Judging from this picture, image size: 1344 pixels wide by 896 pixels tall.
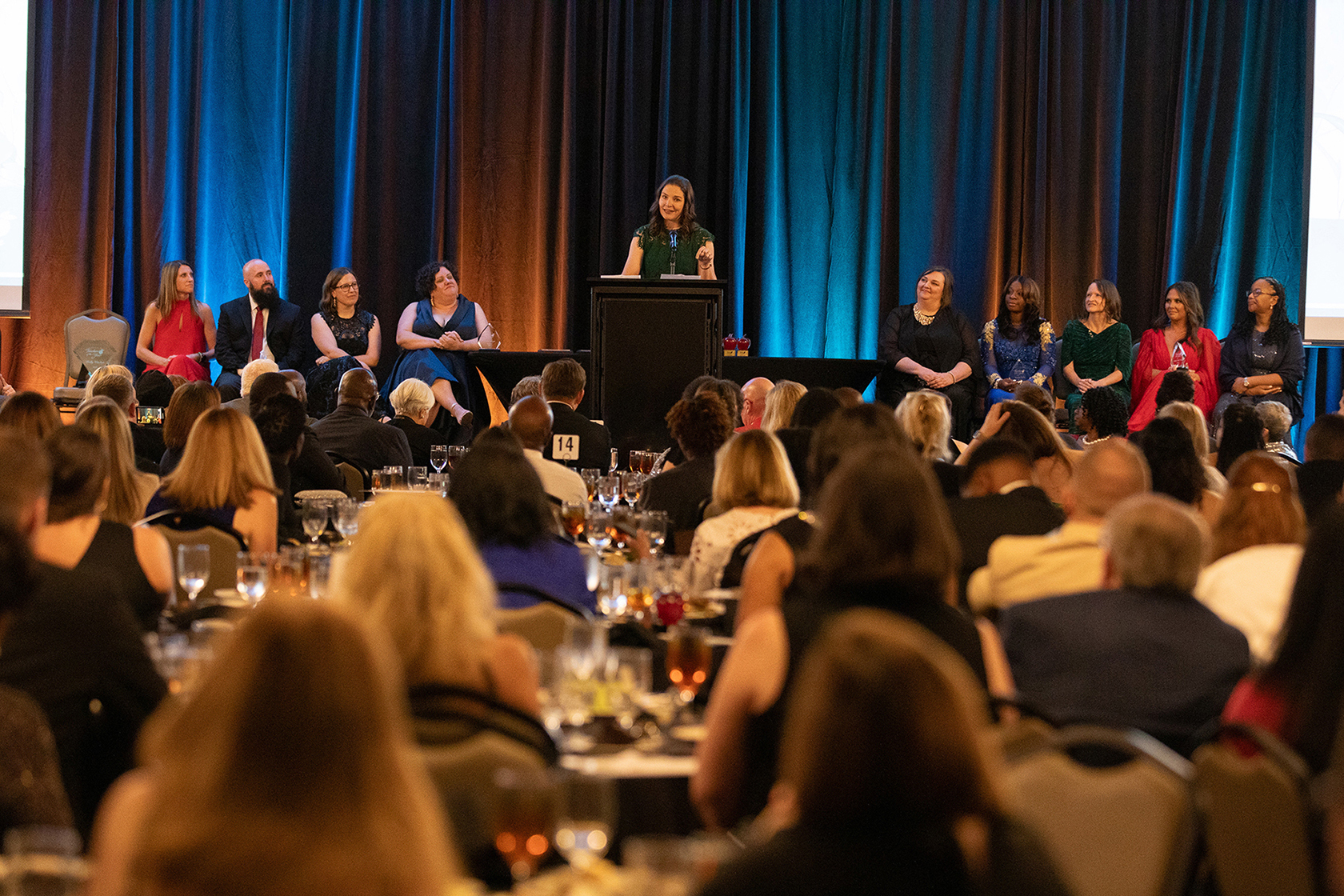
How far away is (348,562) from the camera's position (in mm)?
Result: 2201

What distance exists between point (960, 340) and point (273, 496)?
21.3 feet

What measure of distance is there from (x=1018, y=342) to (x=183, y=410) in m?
6.23

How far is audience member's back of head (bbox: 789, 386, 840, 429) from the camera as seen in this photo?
5531 millimetres

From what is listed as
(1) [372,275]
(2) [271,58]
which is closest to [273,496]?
(1) [372,275]

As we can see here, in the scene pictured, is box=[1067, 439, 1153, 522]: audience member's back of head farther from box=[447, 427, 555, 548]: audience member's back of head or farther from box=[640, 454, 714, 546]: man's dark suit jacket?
box=[640, 454, 714, 546]: man's dark suit jacket

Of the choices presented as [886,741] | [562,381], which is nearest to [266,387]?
[562,381]

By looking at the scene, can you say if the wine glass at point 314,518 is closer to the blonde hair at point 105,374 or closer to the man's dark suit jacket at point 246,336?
the blonde hair at point 105,374

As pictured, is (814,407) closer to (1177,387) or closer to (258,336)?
(1177,387)

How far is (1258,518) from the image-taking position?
322 centimetres

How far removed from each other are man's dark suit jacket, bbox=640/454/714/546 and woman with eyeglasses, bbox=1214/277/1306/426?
19.6 feet

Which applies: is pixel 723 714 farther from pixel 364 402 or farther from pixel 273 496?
pixel 364 402

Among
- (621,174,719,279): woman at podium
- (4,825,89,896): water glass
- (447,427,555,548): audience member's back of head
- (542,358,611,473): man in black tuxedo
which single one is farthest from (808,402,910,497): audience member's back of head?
(621,174,719,279): woman at podium

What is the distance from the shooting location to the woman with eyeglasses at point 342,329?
9930 millimetres

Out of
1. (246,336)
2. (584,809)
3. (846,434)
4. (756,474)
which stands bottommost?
(584,809)
